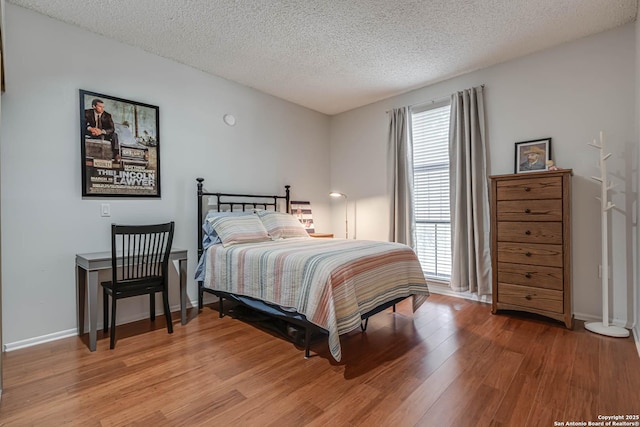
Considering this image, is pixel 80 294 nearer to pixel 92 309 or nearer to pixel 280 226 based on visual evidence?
pixel 92 309

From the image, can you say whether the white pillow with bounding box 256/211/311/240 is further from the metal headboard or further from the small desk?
the small desk

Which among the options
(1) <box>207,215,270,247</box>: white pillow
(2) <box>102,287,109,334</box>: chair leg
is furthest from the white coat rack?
(2) <box>102,287,109,334</box>: chair leg

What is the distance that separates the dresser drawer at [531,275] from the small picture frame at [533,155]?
0.99 meters

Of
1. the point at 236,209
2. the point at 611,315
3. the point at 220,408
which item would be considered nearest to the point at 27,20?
the point at 236,209

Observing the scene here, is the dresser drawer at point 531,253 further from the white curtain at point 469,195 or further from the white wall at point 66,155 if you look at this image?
the white wall at point 66,155

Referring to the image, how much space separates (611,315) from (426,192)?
214cm

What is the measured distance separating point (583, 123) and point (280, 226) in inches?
124

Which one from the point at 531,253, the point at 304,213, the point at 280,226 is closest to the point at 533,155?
the point at 531,253

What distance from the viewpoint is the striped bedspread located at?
2.09 m

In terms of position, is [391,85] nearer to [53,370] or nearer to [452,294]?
[452,294]

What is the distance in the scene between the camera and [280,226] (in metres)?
3.58

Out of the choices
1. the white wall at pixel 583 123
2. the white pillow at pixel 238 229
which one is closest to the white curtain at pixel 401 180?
the white wall at pixel 583 123

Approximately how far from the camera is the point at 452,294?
3867 millimetres

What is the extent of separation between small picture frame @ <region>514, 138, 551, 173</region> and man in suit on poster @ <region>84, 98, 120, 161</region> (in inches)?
156
